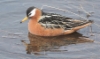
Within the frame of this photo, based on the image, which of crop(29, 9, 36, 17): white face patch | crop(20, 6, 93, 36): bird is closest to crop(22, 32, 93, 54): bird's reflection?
crop(20, 6, 93, 36): bird

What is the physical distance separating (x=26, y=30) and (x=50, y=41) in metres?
0.96

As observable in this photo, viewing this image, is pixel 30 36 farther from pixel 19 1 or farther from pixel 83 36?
pixel 19 1

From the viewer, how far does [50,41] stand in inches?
384

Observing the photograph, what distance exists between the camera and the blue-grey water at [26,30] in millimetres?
8875

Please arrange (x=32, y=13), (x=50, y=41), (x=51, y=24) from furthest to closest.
→ (x=32, y=13)
(x=51, y=24)
(x=50, y=41)

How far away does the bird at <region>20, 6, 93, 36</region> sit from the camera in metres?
9.88

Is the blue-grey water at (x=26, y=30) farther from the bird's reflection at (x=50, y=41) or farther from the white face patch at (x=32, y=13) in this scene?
the white face patch at (x=32, y=13)

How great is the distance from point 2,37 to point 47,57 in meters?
1.73

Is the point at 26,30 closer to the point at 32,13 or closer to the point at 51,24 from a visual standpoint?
the point at 32,13

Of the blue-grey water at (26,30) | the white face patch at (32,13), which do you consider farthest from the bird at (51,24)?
the blue-grey water at (26,30)

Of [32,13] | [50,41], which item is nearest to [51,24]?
[50,41]

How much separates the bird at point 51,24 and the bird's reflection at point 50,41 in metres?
0.12

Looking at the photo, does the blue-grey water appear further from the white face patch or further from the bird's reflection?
the white face patch

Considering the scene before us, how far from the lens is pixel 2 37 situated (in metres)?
9.81
